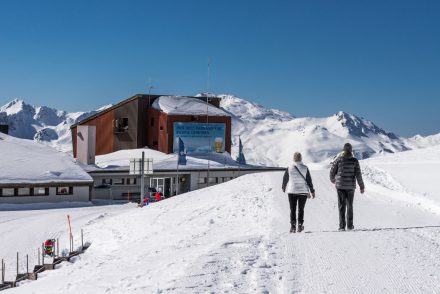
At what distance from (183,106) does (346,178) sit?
4926 cm

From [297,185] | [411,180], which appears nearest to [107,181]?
[411,180]

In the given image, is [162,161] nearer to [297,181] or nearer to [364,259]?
[297,181]

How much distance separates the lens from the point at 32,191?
36188mm

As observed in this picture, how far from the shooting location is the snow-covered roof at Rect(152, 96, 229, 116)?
57.7 meters

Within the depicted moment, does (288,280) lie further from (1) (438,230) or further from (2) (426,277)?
(1) (438,230)

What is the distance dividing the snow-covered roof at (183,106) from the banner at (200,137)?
1.46 m

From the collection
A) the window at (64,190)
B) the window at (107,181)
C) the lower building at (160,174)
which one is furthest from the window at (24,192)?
the window at (107,181)

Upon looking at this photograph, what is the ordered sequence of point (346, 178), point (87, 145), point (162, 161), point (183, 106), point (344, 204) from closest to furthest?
point (346, 178) < point (344, 204) < point (87, 145) < point (162, 161) < point (183, 106)

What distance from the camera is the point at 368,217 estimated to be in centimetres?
1402

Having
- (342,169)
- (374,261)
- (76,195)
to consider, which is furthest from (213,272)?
(76,195)

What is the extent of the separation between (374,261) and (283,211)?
642 centimetres

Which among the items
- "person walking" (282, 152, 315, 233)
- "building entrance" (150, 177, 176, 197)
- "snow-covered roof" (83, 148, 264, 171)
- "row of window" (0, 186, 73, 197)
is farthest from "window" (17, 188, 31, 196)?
"person walking" (282, 152, 315, 233)

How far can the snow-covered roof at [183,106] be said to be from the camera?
5766 centimetres

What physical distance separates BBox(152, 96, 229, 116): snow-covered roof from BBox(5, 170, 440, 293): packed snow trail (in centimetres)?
4197
